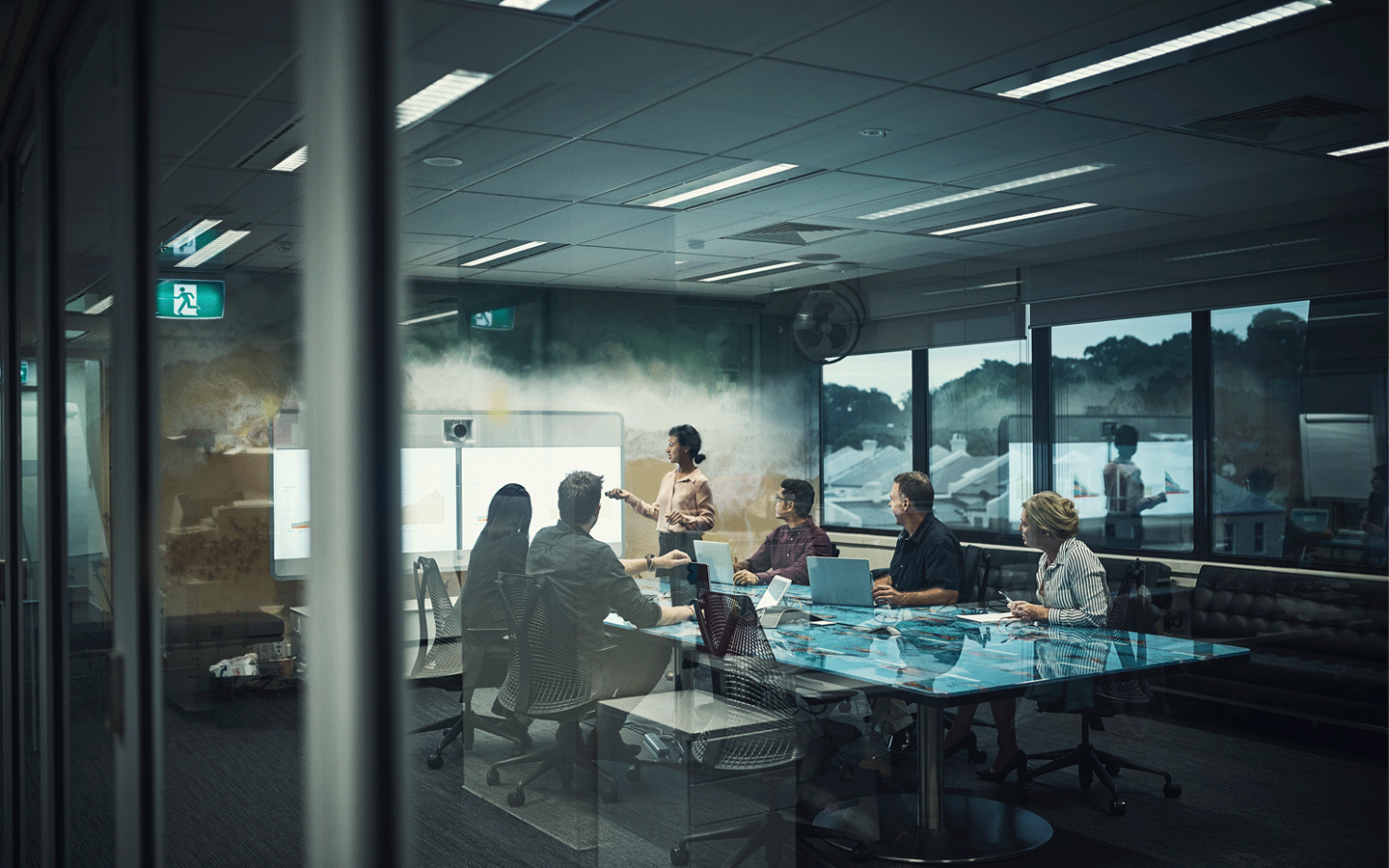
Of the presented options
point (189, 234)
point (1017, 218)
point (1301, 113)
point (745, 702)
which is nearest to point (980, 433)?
point (1017, 218)

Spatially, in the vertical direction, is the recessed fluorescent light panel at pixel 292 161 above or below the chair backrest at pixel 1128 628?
above

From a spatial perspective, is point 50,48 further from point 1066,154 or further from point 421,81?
point 1066,154

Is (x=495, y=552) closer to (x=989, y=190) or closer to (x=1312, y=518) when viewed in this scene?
(x=1312, y=518)

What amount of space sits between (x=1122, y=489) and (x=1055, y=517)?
7.59ft

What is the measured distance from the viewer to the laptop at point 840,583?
3848mm

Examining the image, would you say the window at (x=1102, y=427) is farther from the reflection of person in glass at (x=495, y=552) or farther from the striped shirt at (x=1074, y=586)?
the reflection of person in glass at (x=495, y=552)

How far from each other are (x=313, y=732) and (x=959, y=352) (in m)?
6.47

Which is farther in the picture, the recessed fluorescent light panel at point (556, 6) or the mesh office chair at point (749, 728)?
the mesh office chair at point (749, 728)

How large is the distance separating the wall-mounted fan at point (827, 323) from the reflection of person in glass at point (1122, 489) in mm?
1692

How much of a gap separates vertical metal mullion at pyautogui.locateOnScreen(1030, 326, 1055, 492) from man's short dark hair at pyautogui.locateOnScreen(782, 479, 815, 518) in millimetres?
1436

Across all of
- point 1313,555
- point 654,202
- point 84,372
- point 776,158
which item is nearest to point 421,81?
point 1313,555

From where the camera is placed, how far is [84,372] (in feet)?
4.81

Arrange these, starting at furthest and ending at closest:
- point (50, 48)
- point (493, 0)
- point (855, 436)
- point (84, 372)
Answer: point (855, 436)
point (493, 0)
point (50, 48)
point (84, 372)

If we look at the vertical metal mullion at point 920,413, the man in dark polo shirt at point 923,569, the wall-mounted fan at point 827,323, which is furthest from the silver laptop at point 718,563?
the vertical metal mullion at point 920,413
